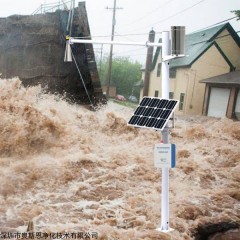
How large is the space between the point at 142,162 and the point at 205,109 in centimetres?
282

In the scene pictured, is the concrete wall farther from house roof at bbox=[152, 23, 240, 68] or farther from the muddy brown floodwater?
house roof at bbox=[152, 23, 240, 68]

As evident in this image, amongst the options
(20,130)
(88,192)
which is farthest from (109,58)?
(88,192)

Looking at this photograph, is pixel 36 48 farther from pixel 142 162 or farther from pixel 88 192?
pixel 88 192

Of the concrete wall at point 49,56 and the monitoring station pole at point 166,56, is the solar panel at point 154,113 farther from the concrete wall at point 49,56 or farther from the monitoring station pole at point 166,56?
the concrete wall at point 49,56

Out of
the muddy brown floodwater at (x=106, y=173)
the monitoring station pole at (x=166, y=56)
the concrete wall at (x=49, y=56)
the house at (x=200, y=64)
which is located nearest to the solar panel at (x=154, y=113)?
the monitoring station pole at (x=166, y=56)

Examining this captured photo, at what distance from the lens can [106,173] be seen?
7676 mm

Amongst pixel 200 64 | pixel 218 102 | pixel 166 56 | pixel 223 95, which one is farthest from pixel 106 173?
pixel 223 95

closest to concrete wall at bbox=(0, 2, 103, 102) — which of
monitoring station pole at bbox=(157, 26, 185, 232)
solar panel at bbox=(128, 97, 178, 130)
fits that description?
solar panel at bbox=(128, 97, 178, 130)

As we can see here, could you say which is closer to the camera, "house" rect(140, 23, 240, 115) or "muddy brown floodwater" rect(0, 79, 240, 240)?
"muddy brown floodwater" rect(0, 79, 240, 240)

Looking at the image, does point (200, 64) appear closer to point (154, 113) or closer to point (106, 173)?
point (106, 173)

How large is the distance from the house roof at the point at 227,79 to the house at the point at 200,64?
9 centimetres

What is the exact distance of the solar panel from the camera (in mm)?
4164

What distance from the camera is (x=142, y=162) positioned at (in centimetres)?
853

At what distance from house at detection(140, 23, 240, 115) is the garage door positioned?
8.1 inches
